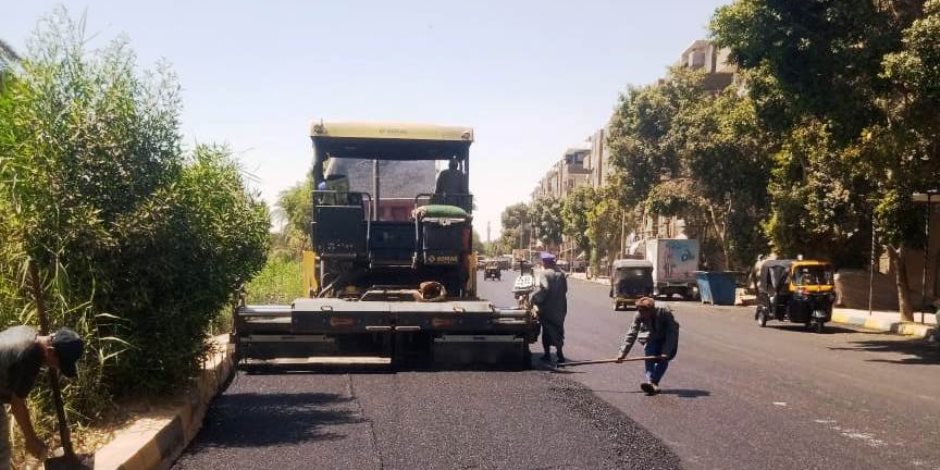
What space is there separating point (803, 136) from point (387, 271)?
1506cm

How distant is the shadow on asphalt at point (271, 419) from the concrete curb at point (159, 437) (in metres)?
0.13

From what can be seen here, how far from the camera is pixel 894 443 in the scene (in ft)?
24.1

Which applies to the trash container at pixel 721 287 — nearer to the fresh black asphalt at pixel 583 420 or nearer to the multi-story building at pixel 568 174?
the fresh black asphalt at pixel 583 420

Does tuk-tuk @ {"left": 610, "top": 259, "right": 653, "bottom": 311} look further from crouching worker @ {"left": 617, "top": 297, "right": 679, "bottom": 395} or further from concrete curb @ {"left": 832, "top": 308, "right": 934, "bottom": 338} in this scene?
crouching worker @ {"left": 617, "top": 297, "right": 679, "bottom": 395}

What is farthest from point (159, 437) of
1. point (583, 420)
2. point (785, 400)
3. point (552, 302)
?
point (552, 302)

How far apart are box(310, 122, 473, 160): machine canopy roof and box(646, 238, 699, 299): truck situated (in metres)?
25.1

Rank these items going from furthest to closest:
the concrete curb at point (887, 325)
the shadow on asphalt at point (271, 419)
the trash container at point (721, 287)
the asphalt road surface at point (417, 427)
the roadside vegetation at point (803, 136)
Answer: the trash container at point (721, 287) → the concrete curb at point (887, 325) → the roadside vegetation at point (803, 136) → the shadow on asphalt at point (271, 419) → the asphalt road surface at point (417, 427)

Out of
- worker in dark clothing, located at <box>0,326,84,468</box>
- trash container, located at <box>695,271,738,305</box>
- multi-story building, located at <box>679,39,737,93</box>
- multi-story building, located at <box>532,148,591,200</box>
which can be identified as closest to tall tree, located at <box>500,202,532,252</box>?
multi-story building, located at <box>532,148,591,200</box>

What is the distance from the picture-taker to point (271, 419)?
8.02m

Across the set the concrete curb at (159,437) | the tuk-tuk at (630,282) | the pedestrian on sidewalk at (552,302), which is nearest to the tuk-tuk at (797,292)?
the tuk-tuk at (630,282)

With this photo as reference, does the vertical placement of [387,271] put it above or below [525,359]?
above

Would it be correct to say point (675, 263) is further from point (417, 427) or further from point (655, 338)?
point (417, 427)

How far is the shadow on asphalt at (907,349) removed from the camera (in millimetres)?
14555

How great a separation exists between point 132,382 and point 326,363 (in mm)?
3201
